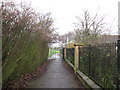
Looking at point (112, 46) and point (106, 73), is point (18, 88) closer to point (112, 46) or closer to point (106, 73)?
point (106, 73)

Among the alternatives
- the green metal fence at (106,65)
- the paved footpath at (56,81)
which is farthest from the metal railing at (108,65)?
the paved footpath at (56,81)

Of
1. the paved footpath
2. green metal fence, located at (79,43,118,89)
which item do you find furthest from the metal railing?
the paved footpath

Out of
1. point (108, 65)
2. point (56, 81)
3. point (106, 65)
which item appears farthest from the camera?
point (56, 81)

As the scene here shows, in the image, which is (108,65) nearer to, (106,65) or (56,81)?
(106,65)

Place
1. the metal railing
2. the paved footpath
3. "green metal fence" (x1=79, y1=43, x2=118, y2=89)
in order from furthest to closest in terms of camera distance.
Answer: the paved footpath → "green metal fence" (x1=79, y1=43, x2=118, y2=89) → the metal railing

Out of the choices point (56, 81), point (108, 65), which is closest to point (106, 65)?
point (108, 65)

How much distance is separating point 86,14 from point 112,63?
16.4m

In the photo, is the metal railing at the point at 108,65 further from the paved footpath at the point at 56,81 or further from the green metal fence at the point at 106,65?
the paved footpath at the point at 56,81

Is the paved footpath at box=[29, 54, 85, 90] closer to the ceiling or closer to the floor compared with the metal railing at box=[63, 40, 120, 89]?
closer to the floor

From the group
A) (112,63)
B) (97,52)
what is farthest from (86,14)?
(112,63)

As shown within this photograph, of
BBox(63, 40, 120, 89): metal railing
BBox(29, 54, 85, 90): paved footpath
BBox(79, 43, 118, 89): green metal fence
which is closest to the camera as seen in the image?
BBox(63, 40, 120, 89): metal railing

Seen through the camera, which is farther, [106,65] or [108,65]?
[106,65]

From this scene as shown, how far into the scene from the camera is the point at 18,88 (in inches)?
193

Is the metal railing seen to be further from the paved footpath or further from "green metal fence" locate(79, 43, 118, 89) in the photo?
the paved footpath
